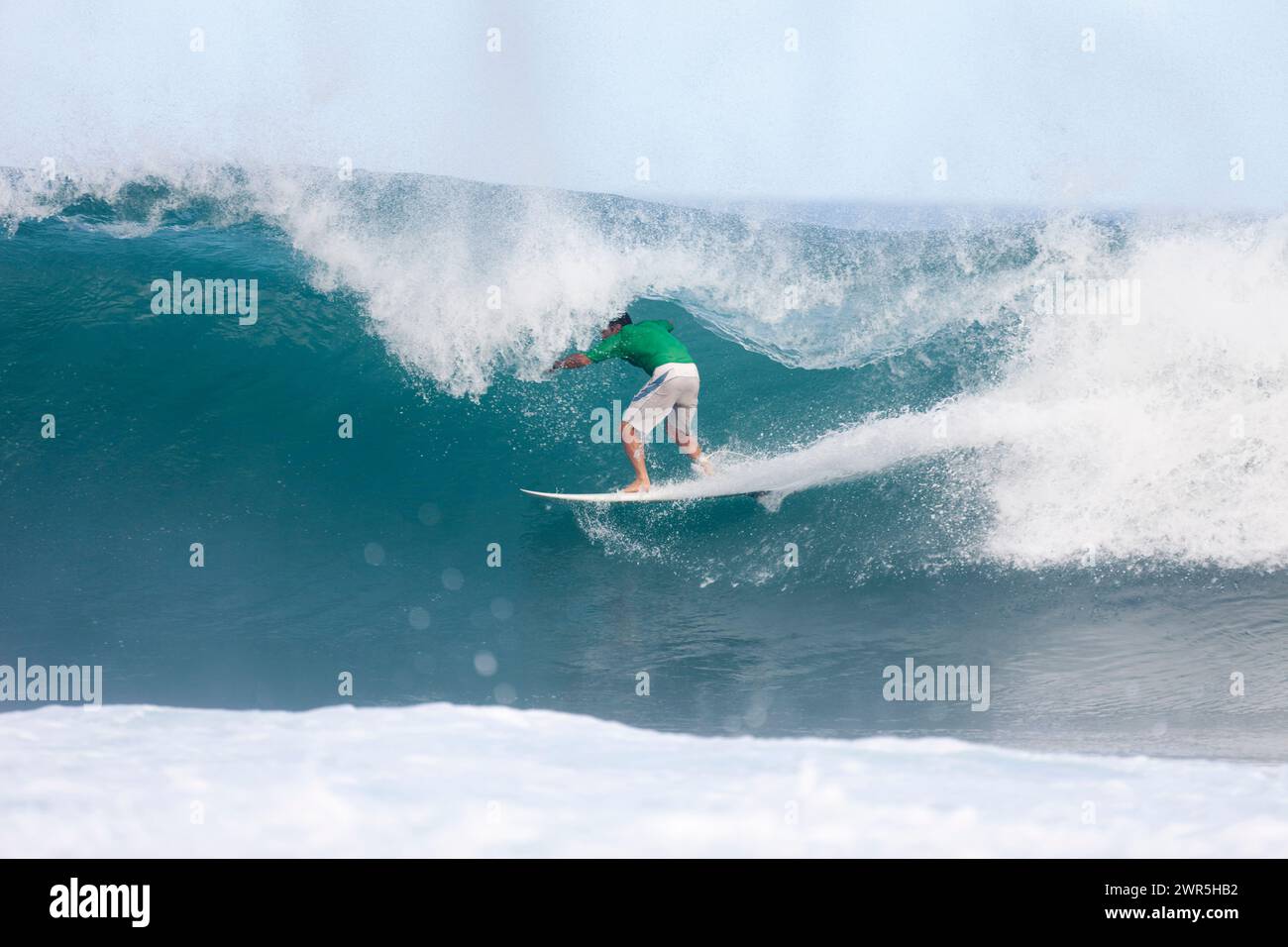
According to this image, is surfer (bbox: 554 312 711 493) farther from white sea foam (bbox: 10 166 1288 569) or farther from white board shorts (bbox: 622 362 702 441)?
white sea foam (bbox: 10 166 1288 569)

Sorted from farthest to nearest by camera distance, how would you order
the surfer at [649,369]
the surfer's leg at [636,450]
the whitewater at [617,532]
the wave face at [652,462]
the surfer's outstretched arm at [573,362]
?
the surfer's leg at [636,450] < the surfer at [649,369] < the surfer's outstretched arm at [573,362] < the wave face at [652,462] < the whitewater at [617,532]

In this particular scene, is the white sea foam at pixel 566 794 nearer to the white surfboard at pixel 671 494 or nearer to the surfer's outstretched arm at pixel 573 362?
the white surfboard at pixel 671 494

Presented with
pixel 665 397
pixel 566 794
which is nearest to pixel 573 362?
pixel 665 397

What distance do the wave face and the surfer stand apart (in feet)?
2.57

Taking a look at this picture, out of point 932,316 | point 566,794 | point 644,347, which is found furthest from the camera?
point 932,316

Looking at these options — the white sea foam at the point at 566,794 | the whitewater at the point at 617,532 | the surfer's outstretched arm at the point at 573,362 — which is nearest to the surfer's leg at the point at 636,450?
the whitewater at the point at 617,532

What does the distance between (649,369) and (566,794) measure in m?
3.91

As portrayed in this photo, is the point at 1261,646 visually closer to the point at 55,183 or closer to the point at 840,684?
the point at 840,684

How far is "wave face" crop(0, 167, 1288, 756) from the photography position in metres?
6.19

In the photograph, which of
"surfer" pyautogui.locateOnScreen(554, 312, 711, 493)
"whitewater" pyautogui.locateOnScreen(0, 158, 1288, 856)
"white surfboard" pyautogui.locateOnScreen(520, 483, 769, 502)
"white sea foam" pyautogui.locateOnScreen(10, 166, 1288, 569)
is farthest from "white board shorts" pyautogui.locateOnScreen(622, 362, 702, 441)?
"white sea foam" pyautogui.locateOnScreen(10, 166, 1288, 569)

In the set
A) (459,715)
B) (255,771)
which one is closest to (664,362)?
(459,715)

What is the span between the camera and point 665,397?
749 cm

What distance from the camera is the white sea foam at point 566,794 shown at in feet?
12.7

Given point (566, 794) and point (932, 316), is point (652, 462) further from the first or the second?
point (566, 794)
